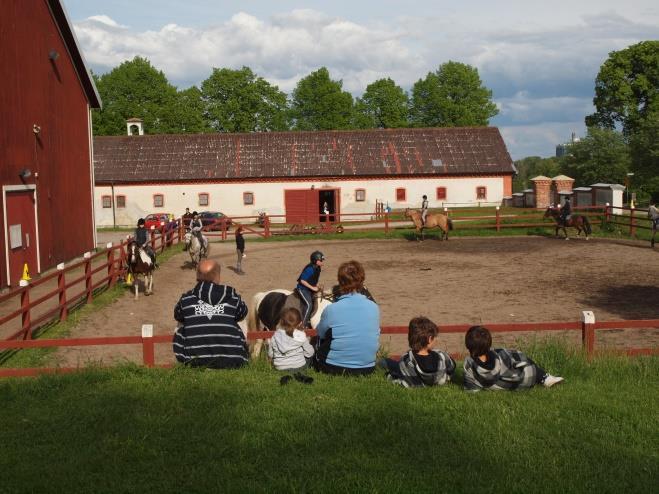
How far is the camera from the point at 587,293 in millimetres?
17094

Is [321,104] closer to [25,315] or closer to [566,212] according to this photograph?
[566,212]

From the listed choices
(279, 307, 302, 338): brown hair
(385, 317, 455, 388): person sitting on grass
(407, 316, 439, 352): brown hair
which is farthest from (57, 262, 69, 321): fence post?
(407, 316, 439, 352): brown hair

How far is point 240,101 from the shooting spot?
74.6 meters

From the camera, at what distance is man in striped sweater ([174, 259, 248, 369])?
779 centimetres

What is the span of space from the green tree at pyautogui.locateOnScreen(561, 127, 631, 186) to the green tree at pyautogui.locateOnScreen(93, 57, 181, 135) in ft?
124

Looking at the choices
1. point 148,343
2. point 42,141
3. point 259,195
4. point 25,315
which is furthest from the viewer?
point 259,195

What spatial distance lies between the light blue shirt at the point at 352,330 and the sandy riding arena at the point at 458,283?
3.00m

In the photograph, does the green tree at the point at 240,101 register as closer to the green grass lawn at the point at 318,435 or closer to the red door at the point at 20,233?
the red door at the point at 20,233

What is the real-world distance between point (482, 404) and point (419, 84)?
73965 millimetres

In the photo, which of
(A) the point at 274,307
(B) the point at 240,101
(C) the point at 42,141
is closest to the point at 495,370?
(A) the point at 274,307

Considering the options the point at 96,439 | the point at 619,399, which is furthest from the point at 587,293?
the point at 96,439

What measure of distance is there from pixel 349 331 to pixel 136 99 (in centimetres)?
6992

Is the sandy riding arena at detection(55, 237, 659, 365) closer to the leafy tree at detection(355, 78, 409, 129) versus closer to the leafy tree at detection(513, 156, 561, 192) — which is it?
the leafy tree at detection(513, 156, 561, 192)

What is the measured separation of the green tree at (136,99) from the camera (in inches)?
2758
